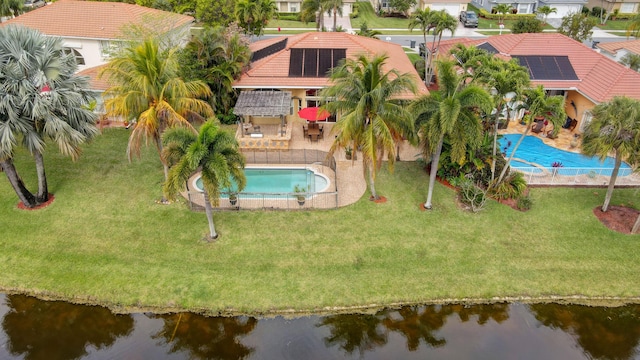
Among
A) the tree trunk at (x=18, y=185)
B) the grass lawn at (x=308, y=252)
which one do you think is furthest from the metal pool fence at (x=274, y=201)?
the tree trunk at (x=18, y=185)

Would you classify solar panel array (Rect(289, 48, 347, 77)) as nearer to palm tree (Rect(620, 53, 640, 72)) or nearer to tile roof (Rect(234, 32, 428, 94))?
tile roof (Rect(234, 32, 428, 94))

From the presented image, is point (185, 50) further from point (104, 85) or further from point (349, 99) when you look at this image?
point (349, 99)

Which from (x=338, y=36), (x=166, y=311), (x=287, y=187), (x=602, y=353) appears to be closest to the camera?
(x=602, y=353)

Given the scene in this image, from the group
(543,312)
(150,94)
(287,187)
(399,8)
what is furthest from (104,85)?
(399,8)

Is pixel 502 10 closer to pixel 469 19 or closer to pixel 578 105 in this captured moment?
pixel 469 19

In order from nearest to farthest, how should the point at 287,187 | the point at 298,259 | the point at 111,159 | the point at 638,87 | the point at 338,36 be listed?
the point at 298,259
the point at 287,187
the point at 111,159
the point at 638,87
the point at 338,36

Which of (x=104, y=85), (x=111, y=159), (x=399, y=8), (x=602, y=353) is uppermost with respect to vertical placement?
(x=399, y=8)

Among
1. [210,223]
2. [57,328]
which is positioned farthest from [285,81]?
[57,328]
